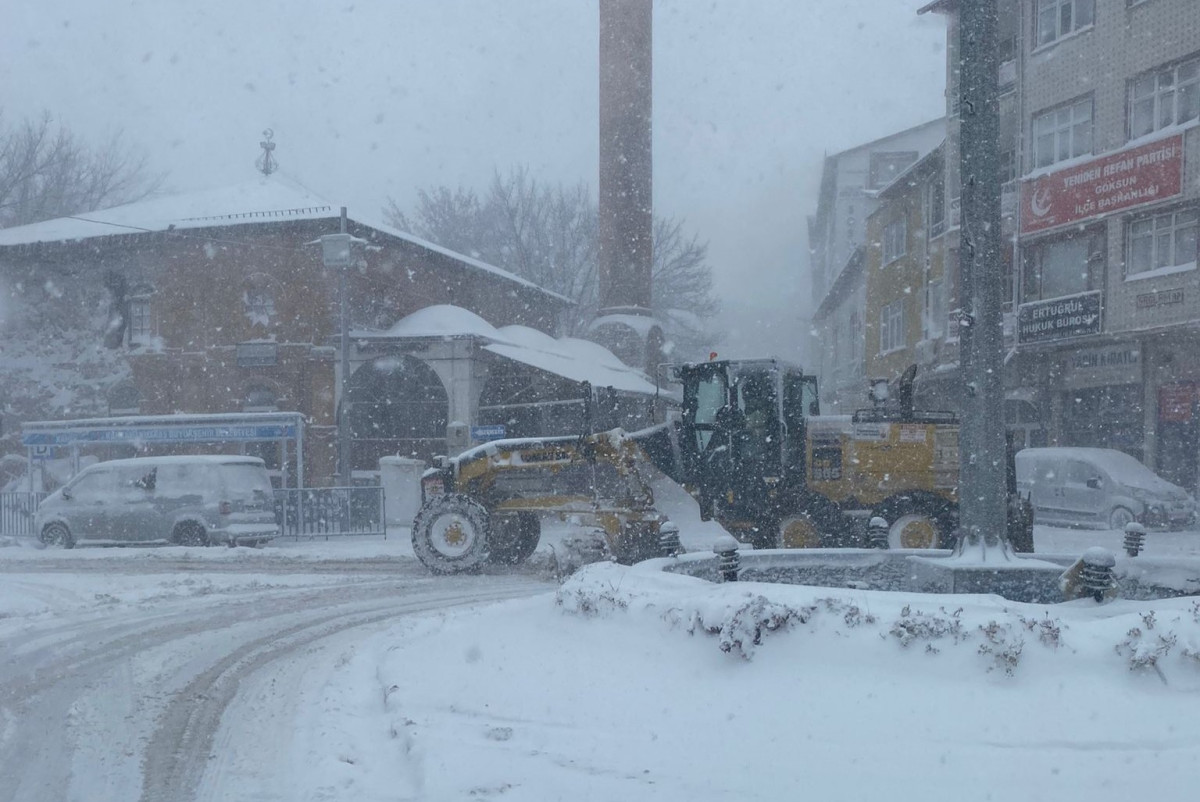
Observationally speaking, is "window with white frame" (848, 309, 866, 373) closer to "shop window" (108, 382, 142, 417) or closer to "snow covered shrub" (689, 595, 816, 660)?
"shop window" (108, 382, 142, 417)

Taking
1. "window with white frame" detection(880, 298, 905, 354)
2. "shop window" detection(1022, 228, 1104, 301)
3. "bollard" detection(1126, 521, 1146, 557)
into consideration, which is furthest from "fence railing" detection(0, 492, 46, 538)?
"window with white frame" detection(880, 298, 905, 354)

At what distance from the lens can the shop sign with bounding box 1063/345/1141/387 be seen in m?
24.8

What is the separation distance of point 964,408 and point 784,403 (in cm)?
707

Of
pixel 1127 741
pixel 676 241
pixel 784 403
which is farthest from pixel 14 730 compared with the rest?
pixel 676 241

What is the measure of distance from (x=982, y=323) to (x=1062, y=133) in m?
20.1

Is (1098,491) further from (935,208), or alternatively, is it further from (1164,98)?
(935,208)

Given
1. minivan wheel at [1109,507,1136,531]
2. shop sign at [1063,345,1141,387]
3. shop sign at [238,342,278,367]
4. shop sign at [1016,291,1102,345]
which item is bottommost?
minivan wheel at [1109,507,1136,531]

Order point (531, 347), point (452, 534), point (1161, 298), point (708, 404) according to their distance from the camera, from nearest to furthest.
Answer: point (708, 404), point (452, 534), point (1161, 298), point (531, 347)

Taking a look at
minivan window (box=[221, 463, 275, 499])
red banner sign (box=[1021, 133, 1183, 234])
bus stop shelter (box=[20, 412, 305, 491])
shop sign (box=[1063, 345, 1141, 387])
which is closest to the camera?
minivan window (box=[221, 463, 275, 499])

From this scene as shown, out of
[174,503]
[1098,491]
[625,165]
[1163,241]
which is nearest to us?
[174,503]

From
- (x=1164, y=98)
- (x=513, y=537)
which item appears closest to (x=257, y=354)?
(x=513, y=537)

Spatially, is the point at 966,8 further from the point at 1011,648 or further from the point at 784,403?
the point at 784,403

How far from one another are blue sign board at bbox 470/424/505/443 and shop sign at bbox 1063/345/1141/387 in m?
13.9

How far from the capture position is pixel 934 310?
31109 millimetres
